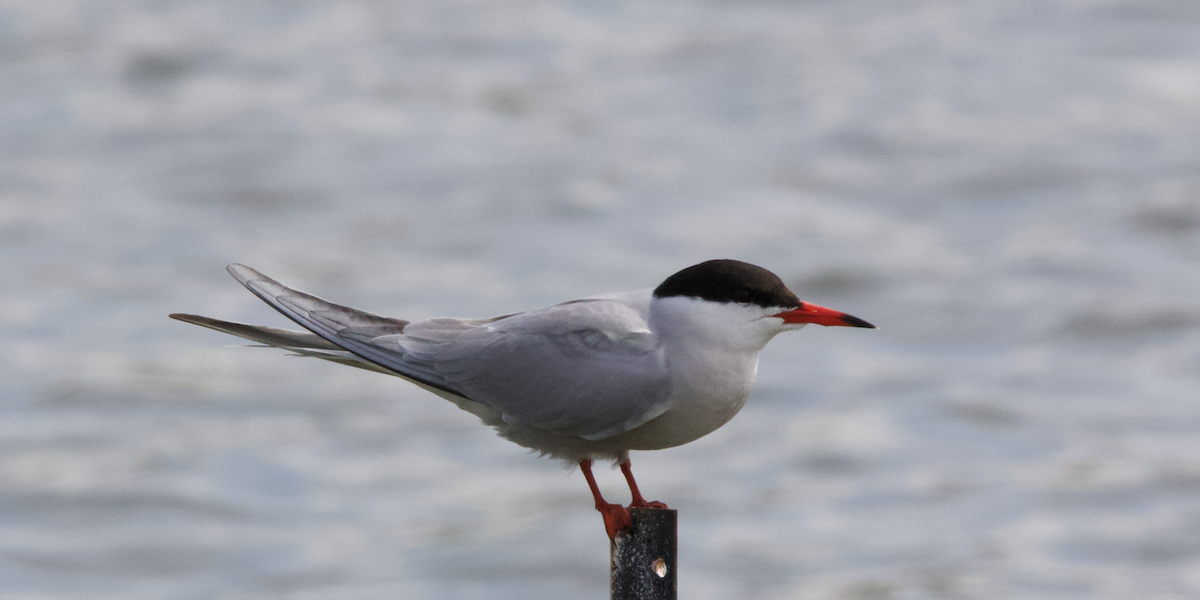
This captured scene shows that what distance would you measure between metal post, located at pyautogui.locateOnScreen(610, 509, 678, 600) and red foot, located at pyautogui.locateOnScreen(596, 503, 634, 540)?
2 centimetres

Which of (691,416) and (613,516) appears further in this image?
(613,516)

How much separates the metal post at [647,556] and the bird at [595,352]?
5cm

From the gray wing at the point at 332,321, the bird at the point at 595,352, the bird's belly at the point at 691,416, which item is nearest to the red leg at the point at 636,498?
the bird at the point at 595,352

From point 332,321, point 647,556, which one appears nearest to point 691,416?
point 647,556

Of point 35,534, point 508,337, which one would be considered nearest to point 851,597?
point 35,534

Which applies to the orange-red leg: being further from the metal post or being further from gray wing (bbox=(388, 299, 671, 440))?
gray wing (bbox=(388, 299, 671, 440))

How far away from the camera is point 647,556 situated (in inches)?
175

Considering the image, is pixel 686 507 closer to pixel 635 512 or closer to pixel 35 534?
pixel 35 534

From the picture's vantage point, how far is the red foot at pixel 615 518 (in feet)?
14.4

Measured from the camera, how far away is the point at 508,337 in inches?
186

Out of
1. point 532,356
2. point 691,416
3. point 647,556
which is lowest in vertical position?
point 647,556

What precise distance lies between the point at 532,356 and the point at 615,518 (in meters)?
0.61

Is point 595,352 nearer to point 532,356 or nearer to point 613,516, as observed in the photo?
point 532,356

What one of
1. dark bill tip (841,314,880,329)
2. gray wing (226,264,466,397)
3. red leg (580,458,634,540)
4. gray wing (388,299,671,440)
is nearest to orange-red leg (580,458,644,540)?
red leg (580,458,634,540)
